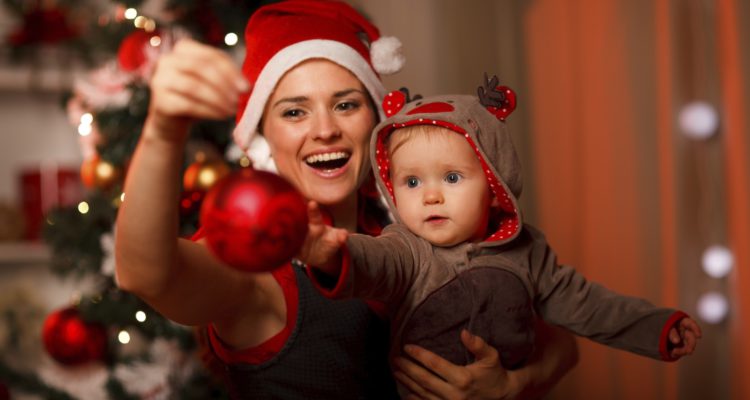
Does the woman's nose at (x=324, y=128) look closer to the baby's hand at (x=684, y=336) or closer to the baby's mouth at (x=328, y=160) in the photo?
the baby's mouth at (x=328, y=160)

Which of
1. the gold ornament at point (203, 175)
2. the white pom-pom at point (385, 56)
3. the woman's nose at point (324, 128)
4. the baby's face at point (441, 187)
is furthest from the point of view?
the gold ornament at point (203, 175)

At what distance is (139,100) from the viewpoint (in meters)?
2.35

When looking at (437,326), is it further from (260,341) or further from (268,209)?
(268,209)

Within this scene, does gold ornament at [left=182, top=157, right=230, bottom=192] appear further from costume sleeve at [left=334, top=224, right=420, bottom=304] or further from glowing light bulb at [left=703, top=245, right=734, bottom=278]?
glowing light bulb at [left=703, top=245, right=734, bottom=278]

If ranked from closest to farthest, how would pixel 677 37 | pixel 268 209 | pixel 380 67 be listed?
1. pixel 268 209
2. pixel 380 67
3. pixel 677 37

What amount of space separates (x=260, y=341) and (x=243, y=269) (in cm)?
58

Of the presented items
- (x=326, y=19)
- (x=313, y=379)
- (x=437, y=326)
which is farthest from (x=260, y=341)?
(x=326, y=19)

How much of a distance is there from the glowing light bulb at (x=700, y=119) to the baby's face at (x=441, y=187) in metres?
1.20

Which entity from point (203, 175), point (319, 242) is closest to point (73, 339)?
point (203, 175)

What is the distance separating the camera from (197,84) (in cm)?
81

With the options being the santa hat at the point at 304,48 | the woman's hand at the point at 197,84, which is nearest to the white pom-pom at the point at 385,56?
the santa hat at the point at 304,48

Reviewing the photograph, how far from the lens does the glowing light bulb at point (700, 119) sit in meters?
2.20

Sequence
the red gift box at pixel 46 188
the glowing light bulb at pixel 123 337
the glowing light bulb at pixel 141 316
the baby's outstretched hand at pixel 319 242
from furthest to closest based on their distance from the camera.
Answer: the red gift box at pixel 46 188, the glowing light bulb at pixel 123 337, the glowing light bulb at pixel 141 316, the baby's outstretched hand at pixel 319 242

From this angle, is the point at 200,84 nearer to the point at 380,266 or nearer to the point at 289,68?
the point at 380,266
